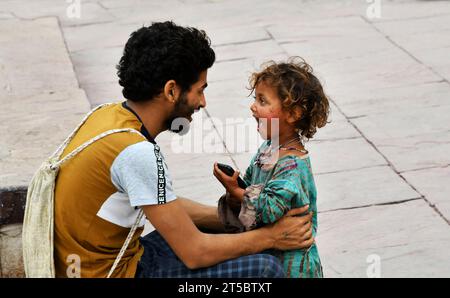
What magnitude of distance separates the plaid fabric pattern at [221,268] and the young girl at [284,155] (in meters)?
0.14

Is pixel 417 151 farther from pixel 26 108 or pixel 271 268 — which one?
pixel 271 268

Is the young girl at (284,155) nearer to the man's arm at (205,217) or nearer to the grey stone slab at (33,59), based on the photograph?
the man's arm at (205,217)

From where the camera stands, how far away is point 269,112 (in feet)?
10.1

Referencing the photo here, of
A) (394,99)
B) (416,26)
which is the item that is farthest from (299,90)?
(416,26)

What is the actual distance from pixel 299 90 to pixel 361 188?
6.50ft

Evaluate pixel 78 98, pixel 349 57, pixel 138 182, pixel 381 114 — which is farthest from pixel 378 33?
pixel 138 182

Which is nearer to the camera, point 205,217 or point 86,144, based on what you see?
point 86,144

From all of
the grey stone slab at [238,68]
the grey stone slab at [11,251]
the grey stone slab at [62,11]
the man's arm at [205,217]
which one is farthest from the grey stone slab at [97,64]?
the man's arm at [205,217]

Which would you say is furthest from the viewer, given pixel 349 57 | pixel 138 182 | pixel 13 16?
pixel 13 16

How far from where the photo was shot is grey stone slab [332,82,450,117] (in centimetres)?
603

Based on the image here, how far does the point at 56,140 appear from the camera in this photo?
418cm

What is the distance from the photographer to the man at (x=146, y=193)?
9.09 feet

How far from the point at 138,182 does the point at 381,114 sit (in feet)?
11.6
